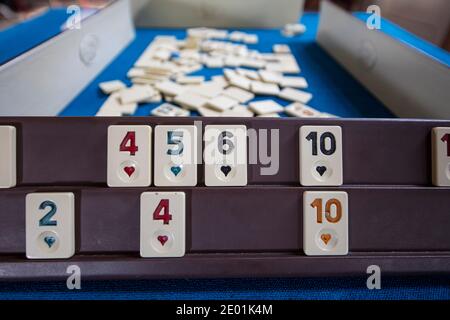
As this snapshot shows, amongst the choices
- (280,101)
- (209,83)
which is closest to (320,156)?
(280,101)

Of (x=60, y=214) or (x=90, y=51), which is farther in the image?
(x=90, y=51)

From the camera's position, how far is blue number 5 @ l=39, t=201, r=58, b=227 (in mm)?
428

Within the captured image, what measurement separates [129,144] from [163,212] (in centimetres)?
10

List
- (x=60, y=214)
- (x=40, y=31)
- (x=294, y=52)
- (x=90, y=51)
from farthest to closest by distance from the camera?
(x=294, y=52)
(x=40, y=31)
(x=90, y=51)
(x=60, y=214)

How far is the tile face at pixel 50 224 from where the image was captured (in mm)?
429

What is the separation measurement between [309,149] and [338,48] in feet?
4.32

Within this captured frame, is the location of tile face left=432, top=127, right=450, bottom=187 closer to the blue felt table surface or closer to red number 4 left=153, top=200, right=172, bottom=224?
the blue felt table surface

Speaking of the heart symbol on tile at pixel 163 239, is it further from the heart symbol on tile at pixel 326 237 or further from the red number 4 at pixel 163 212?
the heart symbol on tile at pixel 326 237

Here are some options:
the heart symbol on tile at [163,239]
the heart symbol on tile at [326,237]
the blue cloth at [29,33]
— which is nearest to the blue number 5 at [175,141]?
the heart symbol on tile at [163,239]

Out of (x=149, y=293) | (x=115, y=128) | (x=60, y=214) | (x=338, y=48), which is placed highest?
(x=338, y=48)

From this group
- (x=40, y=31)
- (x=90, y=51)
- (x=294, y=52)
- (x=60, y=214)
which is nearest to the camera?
(x=60, y=214)

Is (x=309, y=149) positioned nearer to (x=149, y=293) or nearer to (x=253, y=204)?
(x=253, y=204)

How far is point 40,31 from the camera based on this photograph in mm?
1573

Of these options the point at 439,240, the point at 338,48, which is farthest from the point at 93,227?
the point at 338,48
